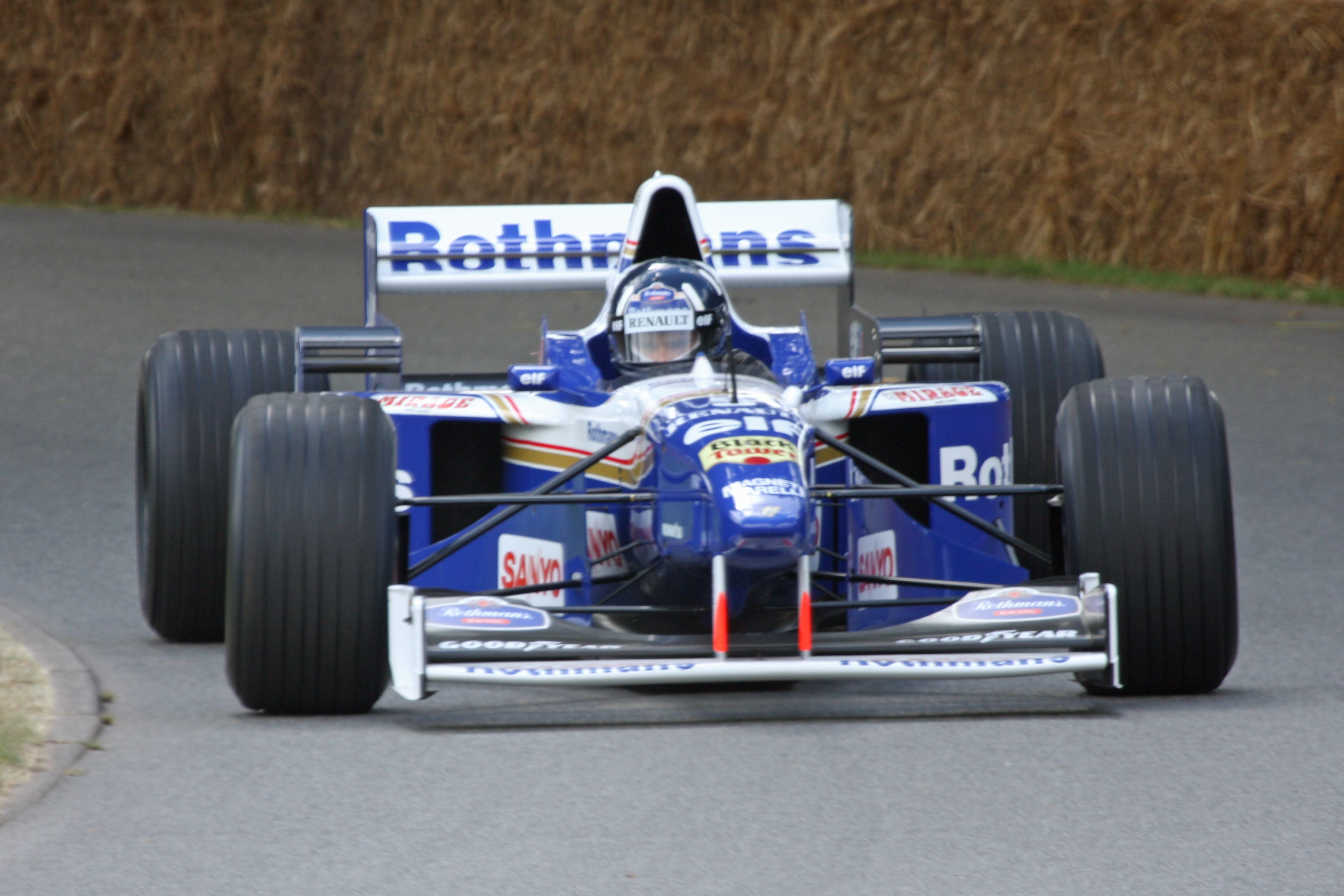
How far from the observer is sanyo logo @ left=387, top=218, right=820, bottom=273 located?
7.29m

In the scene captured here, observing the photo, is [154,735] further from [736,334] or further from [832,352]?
[832,352]

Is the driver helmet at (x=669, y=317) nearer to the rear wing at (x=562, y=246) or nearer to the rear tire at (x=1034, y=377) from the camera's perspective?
the rear wing at (x=562, y=246)

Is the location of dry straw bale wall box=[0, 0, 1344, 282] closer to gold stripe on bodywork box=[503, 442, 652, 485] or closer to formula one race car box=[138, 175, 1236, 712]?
formula one race car box=[138, 175, 1236, 712]

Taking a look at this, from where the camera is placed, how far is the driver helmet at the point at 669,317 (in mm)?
6090

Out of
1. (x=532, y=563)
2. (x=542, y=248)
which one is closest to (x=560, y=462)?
(x=532, y=563)

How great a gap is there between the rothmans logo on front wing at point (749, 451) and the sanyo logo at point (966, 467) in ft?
3.28

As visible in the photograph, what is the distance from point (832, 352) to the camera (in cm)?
1239

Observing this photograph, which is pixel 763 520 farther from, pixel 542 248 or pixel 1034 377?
pixel 542 248

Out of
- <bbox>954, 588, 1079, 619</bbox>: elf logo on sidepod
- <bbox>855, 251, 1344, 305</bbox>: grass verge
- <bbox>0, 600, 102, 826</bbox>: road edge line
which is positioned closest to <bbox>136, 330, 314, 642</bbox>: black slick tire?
<bbox>0, 600, 102, 826</bbox>: road edge line

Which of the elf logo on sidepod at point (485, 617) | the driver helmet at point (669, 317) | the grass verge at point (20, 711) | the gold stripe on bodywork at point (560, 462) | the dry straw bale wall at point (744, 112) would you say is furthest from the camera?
the dry straw bale wall at point (744, 112)

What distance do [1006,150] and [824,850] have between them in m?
12.0

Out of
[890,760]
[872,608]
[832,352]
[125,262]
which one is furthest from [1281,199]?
[890,760]

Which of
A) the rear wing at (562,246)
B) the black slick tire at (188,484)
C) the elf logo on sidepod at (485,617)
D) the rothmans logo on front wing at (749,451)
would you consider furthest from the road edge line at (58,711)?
the rothmans logo on front wing at (749,451)

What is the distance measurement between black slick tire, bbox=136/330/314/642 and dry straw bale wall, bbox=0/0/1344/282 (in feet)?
32.1
